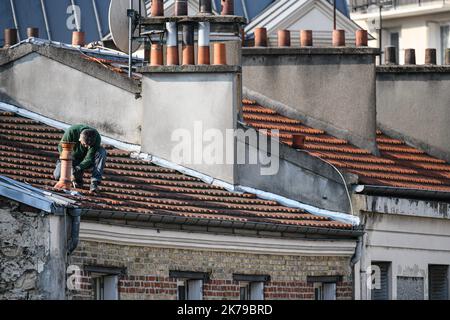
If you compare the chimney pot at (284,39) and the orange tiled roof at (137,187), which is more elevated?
the chimney pot at (284,39)

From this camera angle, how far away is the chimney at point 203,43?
1822 inches

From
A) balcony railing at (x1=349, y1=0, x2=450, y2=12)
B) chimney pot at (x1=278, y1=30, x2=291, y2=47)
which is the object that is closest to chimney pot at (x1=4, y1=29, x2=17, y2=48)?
chimney pot at (x1=278, y1=30, x2=291, y2=47)

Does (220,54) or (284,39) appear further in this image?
(284,39)

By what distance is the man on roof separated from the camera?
4228 cm

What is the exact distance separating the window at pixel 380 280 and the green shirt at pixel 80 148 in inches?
270

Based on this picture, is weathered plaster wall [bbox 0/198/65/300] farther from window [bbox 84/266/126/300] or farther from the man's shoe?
the man's shoe

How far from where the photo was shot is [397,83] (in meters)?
54.1

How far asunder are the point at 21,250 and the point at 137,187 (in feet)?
16.3

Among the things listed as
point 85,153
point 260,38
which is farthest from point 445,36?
point 85,153

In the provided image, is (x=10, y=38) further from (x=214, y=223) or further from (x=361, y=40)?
(x=214, y=223)

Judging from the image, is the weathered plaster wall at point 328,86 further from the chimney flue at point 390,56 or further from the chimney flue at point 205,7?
the chimney flue at point 390,56

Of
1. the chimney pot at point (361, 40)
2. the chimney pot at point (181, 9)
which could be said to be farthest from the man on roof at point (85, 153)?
the chimney pot at point (361, 40)

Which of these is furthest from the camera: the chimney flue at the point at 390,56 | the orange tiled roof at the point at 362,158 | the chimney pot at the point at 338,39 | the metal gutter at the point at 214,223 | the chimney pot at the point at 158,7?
the chimney flue at the point at 390,56

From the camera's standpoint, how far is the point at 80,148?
4269 cm
